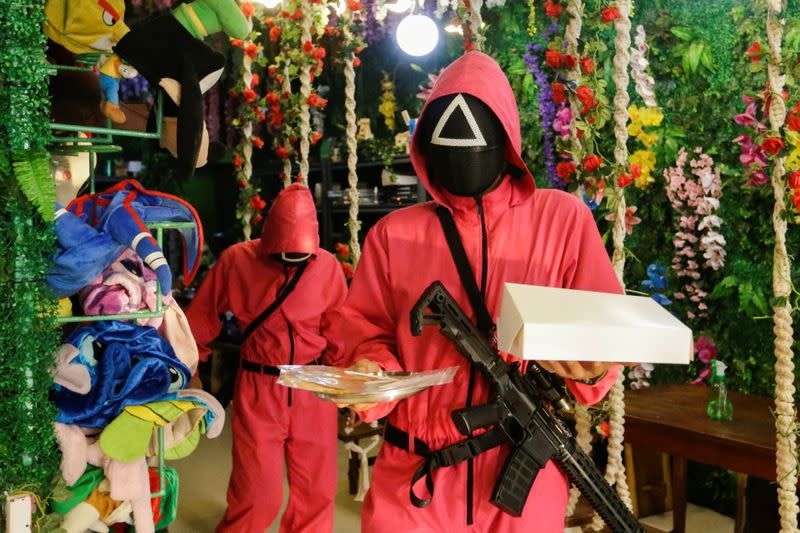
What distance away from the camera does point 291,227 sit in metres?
3.51

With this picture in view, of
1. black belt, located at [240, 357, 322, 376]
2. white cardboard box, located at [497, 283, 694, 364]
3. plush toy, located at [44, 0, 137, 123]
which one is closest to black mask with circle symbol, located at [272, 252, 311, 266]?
black belt, located at [240, 357, 322, 376]

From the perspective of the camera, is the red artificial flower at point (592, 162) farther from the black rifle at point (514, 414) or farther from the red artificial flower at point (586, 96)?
the black rifle at point (514, 414)

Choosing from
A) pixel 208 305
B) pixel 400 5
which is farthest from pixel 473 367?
pixel 400 5

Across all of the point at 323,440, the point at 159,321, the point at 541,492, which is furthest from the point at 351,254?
the point at 541,492

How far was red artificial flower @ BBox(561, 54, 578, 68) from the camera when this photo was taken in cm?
268

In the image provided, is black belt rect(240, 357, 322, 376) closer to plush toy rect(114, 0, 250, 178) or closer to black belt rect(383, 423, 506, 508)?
plush toy rect(114, 0, 250, 178)

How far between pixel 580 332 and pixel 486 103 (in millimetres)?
640

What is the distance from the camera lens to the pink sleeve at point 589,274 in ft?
5.84

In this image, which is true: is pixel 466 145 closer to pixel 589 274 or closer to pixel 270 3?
pixel 589 274

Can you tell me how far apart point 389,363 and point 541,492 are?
1.50 feet

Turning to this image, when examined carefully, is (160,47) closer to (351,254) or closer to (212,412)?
(212,412)

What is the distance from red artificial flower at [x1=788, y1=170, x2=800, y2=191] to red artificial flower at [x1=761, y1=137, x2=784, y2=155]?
8 cm

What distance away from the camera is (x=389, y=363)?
1886mm

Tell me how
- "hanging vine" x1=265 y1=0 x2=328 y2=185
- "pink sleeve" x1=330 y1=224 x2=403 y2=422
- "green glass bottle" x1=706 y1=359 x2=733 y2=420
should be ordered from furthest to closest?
"hanging vine" x1=265 y1=0 x2=328 y2=185
"green glass bottle" x1=706 y1=359 x2=733 y2=420
"pink sleeve" x1=330 y1=224 x2=403 y2=422
